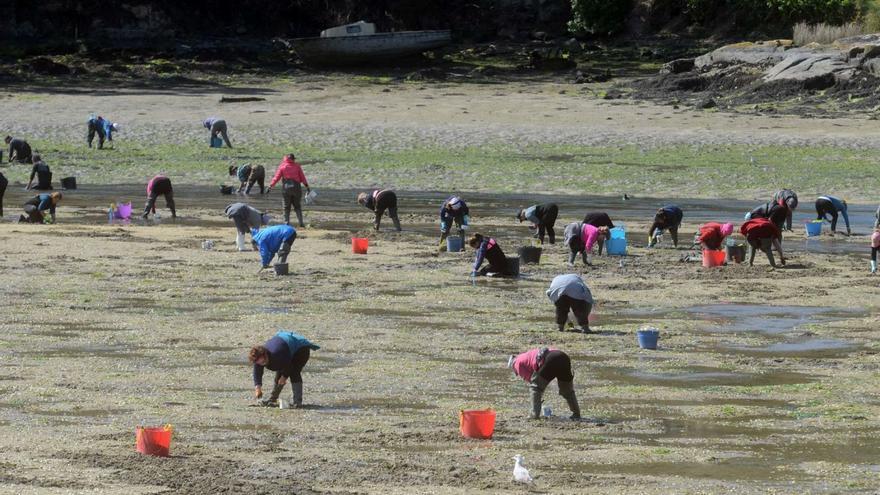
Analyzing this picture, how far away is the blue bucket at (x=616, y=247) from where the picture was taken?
2607cm

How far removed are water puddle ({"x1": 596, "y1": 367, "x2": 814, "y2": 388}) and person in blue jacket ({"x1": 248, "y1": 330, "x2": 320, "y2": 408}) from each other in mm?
3289

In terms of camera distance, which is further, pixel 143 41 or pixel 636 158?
pixel 143 41

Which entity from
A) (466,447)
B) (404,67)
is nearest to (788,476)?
(466,447)

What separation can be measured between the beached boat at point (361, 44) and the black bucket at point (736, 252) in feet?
114

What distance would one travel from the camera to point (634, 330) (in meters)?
19.4

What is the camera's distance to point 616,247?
85.8 ft

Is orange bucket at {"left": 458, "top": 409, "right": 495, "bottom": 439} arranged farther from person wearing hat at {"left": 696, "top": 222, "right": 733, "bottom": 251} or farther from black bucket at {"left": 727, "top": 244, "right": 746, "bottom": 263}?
black bucket at {"left": 727, "top": 244, "right": 746, "bottom": 263}

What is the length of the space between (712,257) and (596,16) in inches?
1555

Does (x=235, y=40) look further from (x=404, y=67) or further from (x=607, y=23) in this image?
(x=607, y=23)

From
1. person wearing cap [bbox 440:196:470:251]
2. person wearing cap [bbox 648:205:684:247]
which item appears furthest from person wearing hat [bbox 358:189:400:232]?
person wearing cap [bbox 648:205:684:247]

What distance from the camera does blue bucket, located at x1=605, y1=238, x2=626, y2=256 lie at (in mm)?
26073

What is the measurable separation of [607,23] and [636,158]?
76.5 ft

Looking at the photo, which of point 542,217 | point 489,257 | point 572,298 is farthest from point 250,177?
point 572,298

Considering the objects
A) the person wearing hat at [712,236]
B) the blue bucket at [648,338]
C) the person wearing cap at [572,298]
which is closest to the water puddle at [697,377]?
the blue bucket at [648,338]
